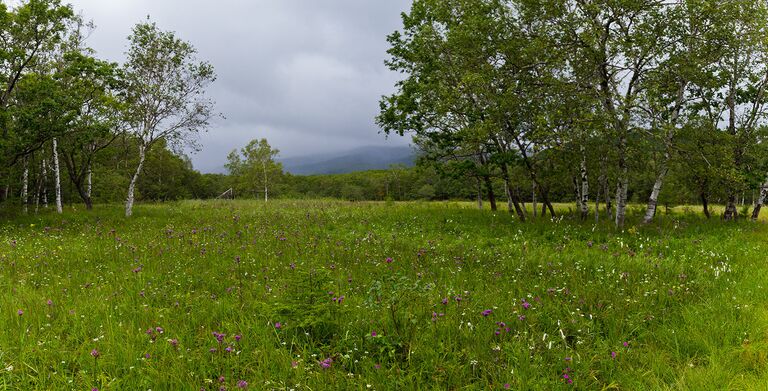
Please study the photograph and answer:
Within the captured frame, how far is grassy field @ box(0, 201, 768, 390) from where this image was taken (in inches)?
161

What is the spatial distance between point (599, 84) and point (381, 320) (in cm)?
1346

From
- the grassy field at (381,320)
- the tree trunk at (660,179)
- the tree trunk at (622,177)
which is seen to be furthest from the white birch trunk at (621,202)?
the grassy field at (381,320)

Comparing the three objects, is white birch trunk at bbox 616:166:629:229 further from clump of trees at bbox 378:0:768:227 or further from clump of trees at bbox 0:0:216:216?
clump of trees at bbox 0:0:216:216

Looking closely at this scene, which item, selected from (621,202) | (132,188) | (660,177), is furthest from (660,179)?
(132,188)

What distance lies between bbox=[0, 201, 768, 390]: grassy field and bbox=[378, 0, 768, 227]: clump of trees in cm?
422

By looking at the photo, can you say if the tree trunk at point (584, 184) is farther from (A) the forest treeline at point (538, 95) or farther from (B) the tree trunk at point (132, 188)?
(B) the tree trunk at point (132, 188)

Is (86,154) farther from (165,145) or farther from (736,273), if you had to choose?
(736,273)

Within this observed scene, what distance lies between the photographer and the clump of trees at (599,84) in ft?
40.3

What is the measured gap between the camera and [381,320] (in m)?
5.13

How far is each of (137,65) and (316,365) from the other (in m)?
24.6

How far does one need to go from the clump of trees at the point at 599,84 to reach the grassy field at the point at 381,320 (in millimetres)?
4219

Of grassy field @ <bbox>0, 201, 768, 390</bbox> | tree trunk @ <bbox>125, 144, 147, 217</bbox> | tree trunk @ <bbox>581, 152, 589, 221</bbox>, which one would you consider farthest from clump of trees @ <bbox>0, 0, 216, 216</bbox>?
tree trunk @ <bbox>581, 152, 589, 221</bbox>

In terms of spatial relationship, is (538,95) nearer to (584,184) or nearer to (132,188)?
(584,184)

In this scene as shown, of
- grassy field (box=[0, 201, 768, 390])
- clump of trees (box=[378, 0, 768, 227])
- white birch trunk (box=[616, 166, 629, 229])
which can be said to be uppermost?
clump of trees (box=[378, 0, 768, 227])
